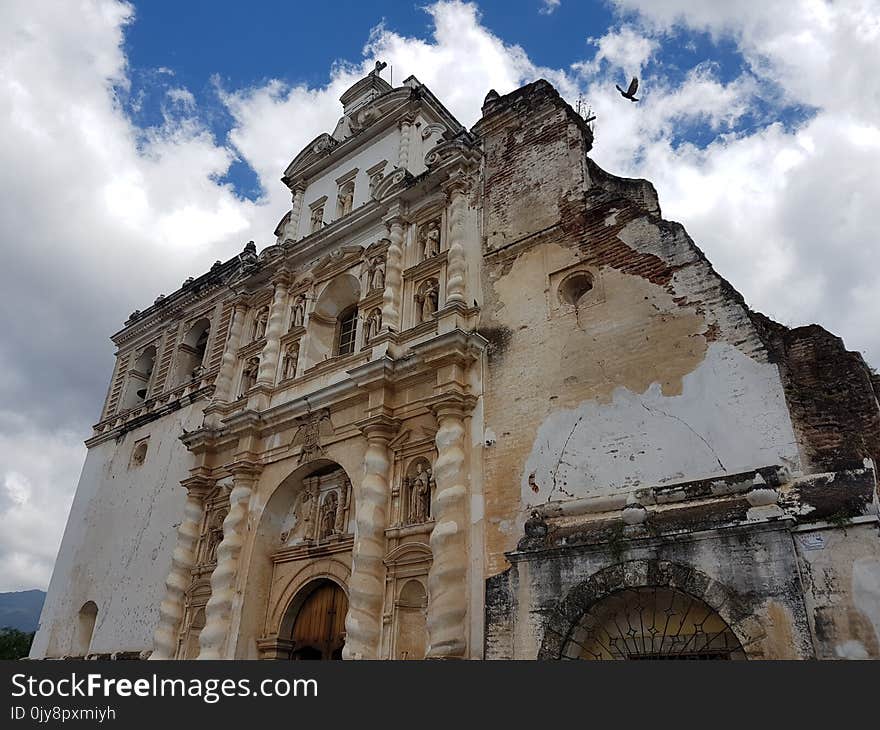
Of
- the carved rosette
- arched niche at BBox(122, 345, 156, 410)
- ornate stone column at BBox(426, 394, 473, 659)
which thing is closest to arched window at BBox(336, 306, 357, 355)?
the carved rosette

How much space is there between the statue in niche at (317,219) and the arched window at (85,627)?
928cm

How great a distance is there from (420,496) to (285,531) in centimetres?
326

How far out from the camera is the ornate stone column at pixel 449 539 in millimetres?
7992

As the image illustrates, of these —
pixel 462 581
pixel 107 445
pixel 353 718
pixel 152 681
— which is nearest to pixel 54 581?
pixel 107 445

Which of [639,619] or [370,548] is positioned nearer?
[639,619]

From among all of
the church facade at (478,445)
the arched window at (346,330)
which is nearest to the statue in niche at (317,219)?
the church facade at (478,445)

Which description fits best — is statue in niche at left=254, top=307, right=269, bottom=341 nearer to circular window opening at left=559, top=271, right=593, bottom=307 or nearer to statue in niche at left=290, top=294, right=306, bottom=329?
statue in niche at left=290, top=294, right=306, bottom=329

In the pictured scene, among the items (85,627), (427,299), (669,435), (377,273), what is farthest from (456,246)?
(85,627)

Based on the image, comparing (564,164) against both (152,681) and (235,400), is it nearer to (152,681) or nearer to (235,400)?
(235,400)

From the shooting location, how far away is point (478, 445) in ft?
30.2

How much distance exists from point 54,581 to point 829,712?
1617 centimetres

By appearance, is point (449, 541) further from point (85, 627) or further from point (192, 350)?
point (192, 350)

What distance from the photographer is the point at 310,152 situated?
54.7 ft

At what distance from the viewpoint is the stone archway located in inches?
247
